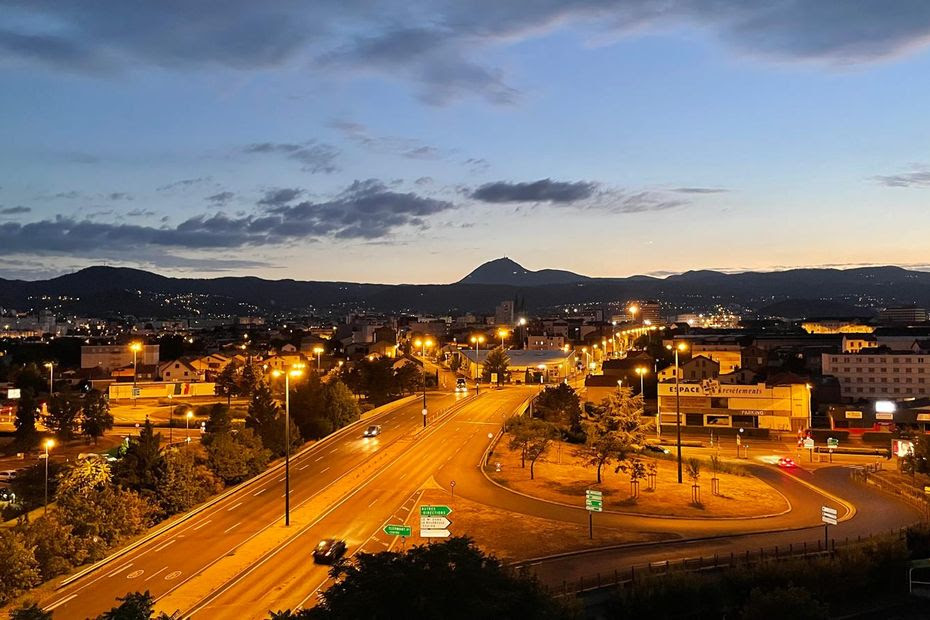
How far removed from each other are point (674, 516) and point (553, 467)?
39.3 feet

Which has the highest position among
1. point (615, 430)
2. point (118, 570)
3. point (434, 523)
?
point (434, 523)

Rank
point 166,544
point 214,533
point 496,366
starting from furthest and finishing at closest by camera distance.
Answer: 1. point 496,366
2. point 214,533
3. point 166,544

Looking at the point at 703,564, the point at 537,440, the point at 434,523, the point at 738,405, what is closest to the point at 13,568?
the point at 434,523

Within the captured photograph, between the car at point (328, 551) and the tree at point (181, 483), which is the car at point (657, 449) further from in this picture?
the car at point (328, 551)

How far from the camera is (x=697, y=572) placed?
24109 millimetres

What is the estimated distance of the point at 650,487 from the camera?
38344 mm

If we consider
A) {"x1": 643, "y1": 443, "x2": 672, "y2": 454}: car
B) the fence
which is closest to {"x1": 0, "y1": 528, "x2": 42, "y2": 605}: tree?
the fence

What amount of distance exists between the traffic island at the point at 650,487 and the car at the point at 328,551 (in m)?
12.8

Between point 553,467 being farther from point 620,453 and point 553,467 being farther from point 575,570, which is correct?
point 575,570

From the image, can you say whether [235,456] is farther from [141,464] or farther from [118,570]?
[118,570]

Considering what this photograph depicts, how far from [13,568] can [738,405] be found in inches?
2155

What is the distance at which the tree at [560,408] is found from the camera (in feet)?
186

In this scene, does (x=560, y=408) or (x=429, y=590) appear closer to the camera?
(x=429, y=590)

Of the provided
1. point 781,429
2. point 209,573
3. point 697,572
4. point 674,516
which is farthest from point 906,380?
point 209,573
